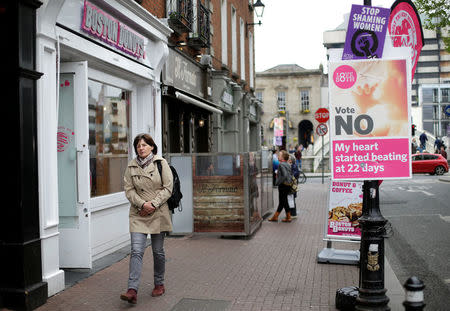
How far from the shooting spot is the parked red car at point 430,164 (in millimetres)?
29234

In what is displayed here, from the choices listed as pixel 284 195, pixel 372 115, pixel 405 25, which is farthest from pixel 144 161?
pixel 284 195

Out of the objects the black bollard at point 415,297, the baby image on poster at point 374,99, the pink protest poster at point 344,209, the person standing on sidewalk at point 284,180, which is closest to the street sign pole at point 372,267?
the baby image on poster at point 374,99

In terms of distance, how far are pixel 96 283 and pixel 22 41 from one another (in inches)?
118

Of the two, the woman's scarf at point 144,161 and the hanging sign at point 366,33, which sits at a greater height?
the hanging sign at point 366,33

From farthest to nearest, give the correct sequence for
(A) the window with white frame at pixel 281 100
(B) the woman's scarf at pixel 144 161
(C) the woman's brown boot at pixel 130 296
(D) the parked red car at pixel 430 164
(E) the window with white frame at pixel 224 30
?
(A) the window with white frame at pixel 281 100, (D) the parked red car at pixel 430 164, (E) the window with white frame at pixel 224 30, (B) the woman's scarf at pixel 144 161, (C) the woman's brown boot at pixel 130 296

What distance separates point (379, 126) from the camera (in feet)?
15.4

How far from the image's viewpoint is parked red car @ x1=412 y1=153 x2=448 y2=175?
29234mm

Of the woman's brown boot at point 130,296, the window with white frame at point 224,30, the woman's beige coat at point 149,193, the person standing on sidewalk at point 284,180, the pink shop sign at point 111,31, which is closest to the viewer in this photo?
the woman's brown boot at point 130,296

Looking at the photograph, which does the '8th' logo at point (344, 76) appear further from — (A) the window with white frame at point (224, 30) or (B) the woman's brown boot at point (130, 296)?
(A) the window with white frame at point (224, 30)

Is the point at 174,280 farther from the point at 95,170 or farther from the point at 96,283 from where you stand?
the point at 95,170

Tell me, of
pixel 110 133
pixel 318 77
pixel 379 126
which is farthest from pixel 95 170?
pixel 318 77

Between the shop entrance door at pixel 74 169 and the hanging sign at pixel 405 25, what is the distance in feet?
13.5

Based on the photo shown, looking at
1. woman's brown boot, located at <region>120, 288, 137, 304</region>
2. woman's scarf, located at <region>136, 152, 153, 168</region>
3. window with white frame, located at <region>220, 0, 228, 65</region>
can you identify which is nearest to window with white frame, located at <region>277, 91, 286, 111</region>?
window with white frame, located at <region>220, 0, 228, 65</region>

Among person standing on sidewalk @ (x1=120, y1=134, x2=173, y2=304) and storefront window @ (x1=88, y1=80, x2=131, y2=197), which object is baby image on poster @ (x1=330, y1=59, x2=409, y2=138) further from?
storefront window @ (x1=88, y1=80, x2=131, y2=197)
